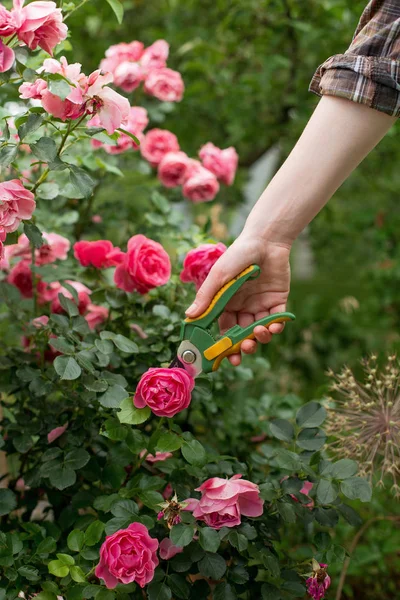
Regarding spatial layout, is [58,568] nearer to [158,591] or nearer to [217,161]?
[158,591]

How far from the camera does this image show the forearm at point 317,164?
1.07 m

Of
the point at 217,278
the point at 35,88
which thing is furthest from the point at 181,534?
the point at 35,88

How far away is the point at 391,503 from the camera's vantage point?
7.46 ft

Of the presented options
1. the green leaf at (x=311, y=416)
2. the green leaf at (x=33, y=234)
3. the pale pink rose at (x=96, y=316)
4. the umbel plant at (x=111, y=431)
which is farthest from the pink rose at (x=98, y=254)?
the green leaf at (x=311, y=416)

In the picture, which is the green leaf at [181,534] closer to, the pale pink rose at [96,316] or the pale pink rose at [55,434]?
the pale pink rose at [55,434]

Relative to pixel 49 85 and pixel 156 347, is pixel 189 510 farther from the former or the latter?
pixel 49 85

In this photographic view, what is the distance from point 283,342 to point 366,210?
2.68 feet

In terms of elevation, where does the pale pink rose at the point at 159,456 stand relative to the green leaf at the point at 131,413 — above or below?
below

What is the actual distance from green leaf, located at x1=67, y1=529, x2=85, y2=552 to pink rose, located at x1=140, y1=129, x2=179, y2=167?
3.50 ft

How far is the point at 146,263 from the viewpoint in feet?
4.42

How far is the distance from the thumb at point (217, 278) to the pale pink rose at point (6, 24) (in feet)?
1.63

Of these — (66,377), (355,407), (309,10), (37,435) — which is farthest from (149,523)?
(309,10)

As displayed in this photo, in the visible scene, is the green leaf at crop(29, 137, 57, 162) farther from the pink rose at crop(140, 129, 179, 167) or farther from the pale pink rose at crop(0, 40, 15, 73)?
the pink rose at crop(140, 129, 179, 167)

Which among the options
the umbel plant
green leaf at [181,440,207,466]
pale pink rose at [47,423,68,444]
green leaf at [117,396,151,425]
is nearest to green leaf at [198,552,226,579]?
the umbel plant
